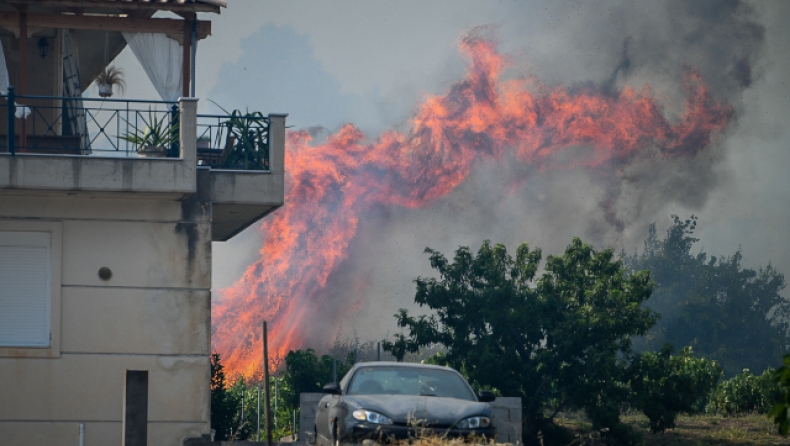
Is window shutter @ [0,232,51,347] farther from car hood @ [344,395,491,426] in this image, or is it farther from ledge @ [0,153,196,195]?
car hood @ [344,395,491,426]

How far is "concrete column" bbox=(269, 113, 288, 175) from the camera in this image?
1497cm

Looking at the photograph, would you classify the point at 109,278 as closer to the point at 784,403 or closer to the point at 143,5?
the point at 143,5

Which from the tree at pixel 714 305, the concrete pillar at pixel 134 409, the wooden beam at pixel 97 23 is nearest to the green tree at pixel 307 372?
the wooden beam at pixel 97 23

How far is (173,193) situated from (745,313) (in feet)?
158

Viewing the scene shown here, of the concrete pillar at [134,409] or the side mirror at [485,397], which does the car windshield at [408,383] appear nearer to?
the side mirror at [485,397]

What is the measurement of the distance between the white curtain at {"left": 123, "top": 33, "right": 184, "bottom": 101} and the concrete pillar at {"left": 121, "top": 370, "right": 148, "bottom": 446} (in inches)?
228

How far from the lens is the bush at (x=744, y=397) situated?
1036 inches

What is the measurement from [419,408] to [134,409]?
11.4 feet

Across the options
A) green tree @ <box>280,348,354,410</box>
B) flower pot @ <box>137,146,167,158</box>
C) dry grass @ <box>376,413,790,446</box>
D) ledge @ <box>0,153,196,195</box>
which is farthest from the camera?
green tree @ <box>280,348,354,410</box>

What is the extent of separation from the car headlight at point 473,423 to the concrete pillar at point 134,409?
12.3 ft

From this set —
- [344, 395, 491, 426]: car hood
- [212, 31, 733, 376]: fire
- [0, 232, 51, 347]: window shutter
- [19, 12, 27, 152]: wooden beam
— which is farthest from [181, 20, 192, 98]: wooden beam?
[212, 31, 733, 376]: fire

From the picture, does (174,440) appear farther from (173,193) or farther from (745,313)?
(745,313)

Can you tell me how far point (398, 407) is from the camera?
34.9 feet

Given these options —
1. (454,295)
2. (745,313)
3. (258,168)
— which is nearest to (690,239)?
(745,313)
